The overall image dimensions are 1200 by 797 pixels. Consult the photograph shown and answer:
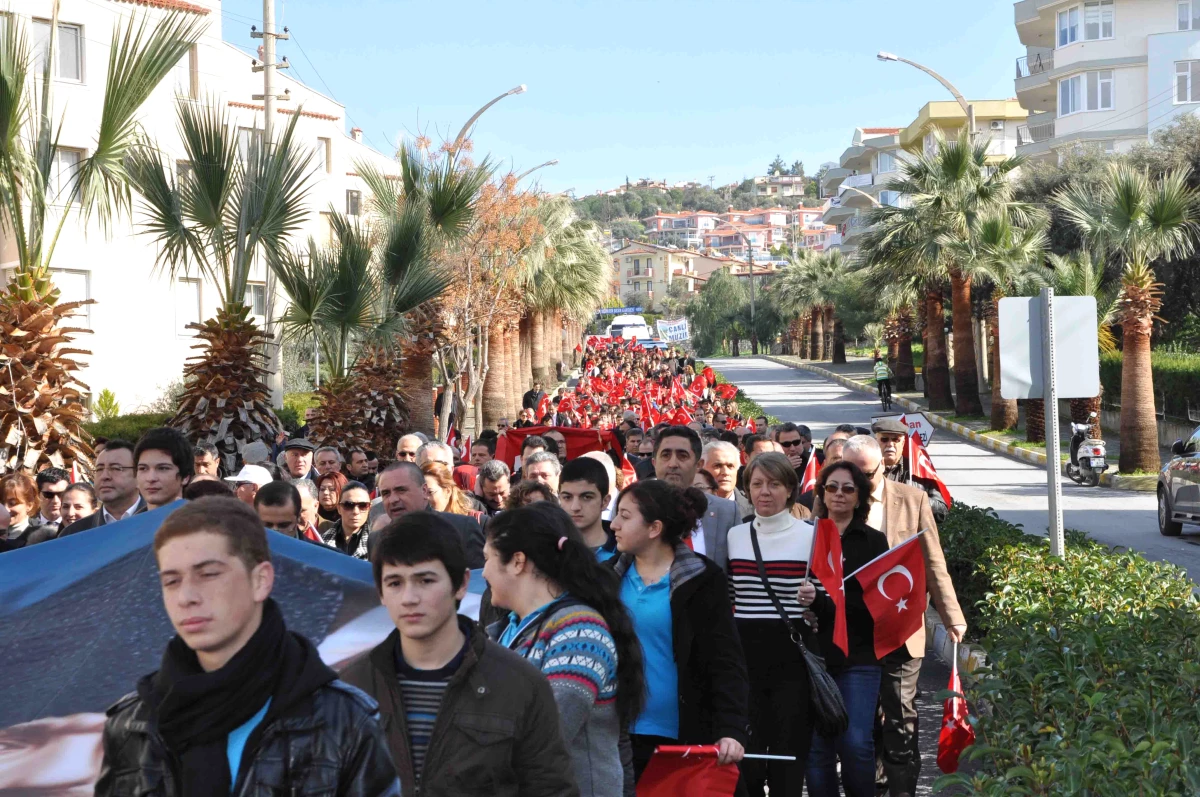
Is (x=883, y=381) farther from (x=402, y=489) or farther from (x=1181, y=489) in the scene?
(x=402, y=489)

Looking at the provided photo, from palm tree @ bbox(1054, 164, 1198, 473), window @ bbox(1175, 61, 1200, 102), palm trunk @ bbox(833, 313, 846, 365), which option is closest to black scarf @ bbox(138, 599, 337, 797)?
palm tree @ bbox(1054, 164, 1198, 473)

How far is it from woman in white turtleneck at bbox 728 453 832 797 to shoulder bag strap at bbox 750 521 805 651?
0.4 inches

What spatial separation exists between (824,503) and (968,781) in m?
2.86

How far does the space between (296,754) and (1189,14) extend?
212 ft

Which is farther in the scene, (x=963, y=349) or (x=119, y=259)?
(x=963, y=349)

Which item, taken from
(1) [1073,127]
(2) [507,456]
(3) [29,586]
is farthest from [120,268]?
(1) [1073,127]

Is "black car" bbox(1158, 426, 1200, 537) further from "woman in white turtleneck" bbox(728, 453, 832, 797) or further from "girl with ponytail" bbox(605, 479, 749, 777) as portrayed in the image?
"girl with ponytail" bbox(605, 479, 749, 777)

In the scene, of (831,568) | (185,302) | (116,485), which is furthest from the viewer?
(185,302)

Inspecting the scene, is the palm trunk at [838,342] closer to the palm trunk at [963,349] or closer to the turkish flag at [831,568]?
the palm trunk at [963,349]

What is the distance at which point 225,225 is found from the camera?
13914 mm

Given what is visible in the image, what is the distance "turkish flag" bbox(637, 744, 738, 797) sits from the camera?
4934 millimetres

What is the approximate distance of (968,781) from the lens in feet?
14.0

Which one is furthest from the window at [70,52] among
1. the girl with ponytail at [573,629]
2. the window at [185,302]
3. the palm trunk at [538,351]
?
the girl with ponytail at [573,629]

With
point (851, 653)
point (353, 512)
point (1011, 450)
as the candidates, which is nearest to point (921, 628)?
point (851, 653)
